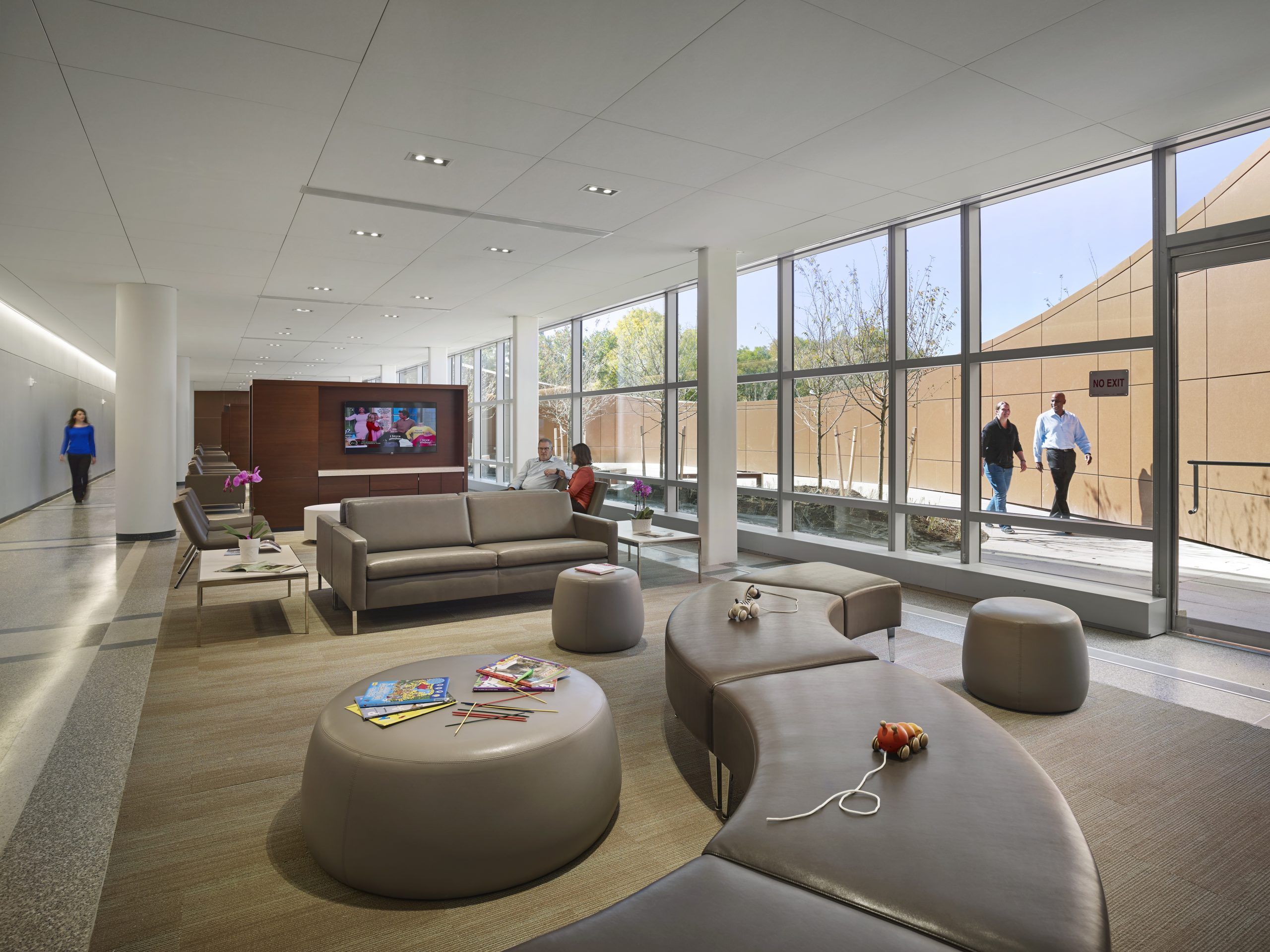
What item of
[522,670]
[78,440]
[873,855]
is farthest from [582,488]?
[78,440]

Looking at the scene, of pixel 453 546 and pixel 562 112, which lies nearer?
pixel 562 112

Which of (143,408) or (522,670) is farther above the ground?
(143,408)

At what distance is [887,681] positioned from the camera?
2.59 m

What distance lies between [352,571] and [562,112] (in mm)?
3143

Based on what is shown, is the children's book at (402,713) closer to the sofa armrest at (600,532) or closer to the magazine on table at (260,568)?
the magazine on table at (260,568)

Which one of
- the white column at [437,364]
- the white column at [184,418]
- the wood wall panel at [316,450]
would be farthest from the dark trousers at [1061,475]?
the white column at [184,418]

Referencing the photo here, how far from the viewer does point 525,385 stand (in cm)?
1172

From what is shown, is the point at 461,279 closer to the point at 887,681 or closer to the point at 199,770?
the point at 199,770

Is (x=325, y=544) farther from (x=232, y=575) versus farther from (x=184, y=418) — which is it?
(x=184, y=418)

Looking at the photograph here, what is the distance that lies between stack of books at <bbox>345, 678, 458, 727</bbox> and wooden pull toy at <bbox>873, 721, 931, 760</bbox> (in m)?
1.34

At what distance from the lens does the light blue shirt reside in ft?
18.1

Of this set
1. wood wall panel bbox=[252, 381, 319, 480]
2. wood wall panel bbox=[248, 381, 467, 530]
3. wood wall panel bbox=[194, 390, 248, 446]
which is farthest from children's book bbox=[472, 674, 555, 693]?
wood wall panel bbox=[194, 390, 248, 446]

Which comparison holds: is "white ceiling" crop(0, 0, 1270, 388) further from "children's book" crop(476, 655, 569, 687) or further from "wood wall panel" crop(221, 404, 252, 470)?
"wood wall panel" crop(221, 404, 252, 470)

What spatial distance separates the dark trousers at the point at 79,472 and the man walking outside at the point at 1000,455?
14020 mm
